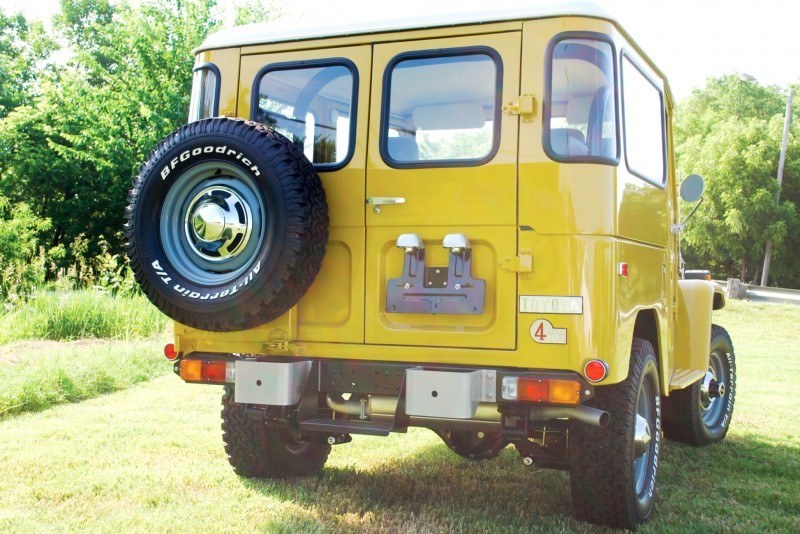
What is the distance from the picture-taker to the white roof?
158 inches

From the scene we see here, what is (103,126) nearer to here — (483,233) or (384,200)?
(384,200)

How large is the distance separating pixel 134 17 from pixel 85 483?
62.4ft

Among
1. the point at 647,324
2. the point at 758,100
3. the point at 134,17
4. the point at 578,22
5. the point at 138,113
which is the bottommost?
the point at 647,324

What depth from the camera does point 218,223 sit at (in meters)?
4.08

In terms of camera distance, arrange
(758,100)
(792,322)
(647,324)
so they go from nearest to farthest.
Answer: (647,324)
(792,322)
(758,100)

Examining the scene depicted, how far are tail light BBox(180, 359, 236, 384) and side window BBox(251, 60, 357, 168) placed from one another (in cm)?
116

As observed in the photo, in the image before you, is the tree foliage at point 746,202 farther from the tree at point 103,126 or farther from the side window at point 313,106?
the side window at point 313,106

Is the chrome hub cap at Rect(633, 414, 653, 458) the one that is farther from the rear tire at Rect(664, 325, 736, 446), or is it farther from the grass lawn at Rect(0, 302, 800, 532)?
the rear tire at Rect(664, 325, 736, 446)

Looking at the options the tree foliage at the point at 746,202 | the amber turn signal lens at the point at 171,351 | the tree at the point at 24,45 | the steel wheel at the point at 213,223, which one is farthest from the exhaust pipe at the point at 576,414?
the tree at the point at 24,45

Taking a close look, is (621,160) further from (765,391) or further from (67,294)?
(67,294)

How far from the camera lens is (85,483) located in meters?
4.95

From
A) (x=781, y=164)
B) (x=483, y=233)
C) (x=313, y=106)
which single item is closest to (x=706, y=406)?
(x=483, y=233)

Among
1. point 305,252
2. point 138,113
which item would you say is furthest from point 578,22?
point 138,113

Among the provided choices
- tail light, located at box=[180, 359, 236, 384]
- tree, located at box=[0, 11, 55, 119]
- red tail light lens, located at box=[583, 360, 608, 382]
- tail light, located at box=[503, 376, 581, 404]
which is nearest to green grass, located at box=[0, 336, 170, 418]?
tail light, located at box=[180, 359, 236, 384]
